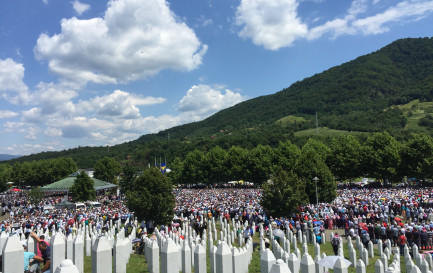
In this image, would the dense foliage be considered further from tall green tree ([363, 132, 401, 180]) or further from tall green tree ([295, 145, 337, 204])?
tall green tree ([295, 145, 337, 204])

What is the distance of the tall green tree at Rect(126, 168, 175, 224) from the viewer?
68.5 ft

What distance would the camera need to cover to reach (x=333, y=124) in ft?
553

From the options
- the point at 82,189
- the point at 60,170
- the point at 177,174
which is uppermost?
the point at 60,170

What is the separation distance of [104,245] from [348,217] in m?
21.4

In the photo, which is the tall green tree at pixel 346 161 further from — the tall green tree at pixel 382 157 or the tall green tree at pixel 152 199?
the tall green tree at pixel 152 199

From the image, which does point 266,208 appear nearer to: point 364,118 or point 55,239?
point 55,239

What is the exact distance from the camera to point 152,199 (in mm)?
20938

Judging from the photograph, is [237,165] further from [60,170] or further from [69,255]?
[69,255]

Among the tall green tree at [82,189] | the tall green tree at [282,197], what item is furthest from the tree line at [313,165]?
the tall green tree at [82,189]

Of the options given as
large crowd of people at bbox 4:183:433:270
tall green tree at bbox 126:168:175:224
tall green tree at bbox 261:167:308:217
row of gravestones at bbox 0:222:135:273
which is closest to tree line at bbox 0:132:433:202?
tall green tree at bbox 261:167:308:217

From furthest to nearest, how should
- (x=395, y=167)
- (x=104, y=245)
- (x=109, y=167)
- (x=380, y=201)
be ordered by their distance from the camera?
(x=109, y=167)
(x=395, y=167)
(x=380, y=201)
(x=104, y=245)

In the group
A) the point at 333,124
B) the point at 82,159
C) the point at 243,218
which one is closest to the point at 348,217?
the point at 243,218

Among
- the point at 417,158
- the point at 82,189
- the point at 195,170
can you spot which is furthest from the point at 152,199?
the point at 195,170

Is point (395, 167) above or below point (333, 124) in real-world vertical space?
below
